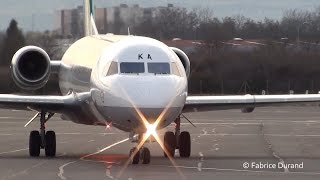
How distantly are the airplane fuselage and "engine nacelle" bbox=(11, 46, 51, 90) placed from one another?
242 centimetres

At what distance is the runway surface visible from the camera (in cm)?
1545

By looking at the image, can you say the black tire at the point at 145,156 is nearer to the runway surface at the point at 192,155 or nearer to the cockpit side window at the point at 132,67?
the runway surface at the point at 192,155

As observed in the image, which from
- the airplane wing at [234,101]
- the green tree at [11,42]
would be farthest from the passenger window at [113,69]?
the green tree at [11,42]

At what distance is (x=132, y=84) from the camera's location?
17172 millimetres

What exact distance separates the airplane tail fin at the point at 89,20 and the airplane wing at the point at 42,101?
21.2 ft

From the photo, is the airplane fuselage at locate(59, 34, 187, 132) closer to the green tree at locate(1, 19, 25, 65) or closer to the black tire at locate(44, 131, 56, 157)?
the black tire at locate(44, 131, 56, 157)

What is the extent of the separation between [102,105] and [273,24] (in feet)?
105

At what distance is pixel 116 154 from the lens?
68.8 ft

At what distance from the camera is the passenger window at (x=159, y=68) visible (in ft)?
58.3

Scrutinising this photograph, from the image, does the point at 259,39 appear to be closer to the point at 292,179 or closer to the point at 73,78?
the point at 73,78

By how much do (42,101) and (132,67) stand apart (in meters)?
3.44

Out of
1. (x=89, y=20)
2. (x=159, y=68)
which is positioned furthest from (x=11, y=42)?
(x=159, y=68)

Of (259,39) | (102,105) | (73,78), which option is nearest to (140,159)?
(102,105)

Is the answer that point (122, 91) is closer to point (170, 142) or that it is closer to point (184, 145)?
point (184, 145)
